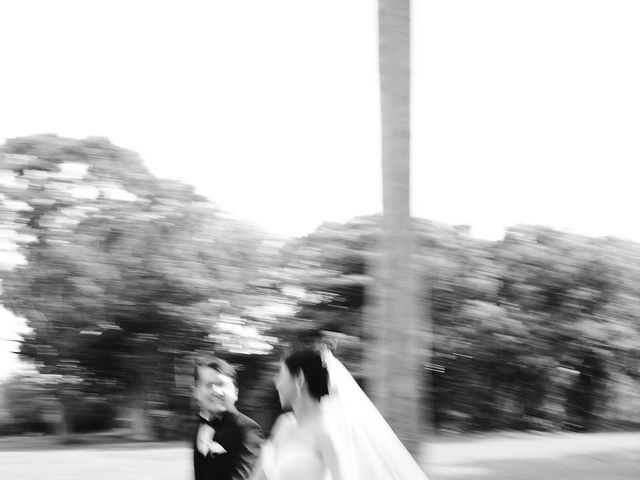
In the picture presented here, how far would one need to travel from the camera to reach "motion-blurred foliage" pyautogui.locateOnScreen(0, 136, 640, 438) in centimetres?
2494

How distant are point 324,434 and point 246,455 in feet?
2.37

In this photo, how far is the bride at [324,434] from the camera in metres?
3.31

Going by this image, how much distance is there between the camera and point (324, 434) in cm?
332

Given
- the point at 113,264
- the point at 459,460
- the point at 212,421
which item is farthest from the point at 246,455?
the point at 113,264

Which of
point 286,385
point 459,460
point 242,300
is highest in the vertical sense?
point 286,385

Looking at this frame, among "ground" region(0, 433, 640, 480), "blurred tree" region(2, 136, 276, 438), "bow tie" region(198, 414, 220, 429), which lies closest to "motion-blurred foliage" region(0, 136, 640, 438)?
"blurred tree" region(2, 136, 276, 438)

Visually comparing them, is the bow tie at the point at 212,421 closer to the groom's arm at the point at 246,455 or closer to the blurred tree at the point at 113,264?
the groom's arm at the point at 246,455

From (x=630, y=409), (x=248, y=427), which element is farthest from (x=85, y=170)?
(x=248, y=427)

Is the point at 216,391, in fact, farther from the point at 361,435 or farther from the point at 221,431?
the point at 361,435

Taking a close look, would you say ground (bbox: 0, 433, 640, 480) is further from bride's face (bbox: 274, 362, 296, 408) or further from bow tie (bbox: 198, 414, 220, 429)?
bride's face (bbox: 274, 362, 296, 408)

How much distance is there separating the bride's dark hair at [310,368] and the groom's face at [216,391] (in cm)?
57

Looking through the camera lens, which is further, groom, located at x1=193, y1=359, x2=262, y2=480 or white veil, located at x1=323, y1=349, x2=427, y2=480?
groom, located at x1=193, y1=359, x2=262, y2=480

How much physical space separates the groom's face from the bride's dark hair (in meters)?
0.57

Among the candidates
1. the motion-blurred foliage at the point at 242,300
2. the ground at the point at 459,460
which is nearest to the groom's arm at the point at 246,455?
the ground at the point at 459,460
